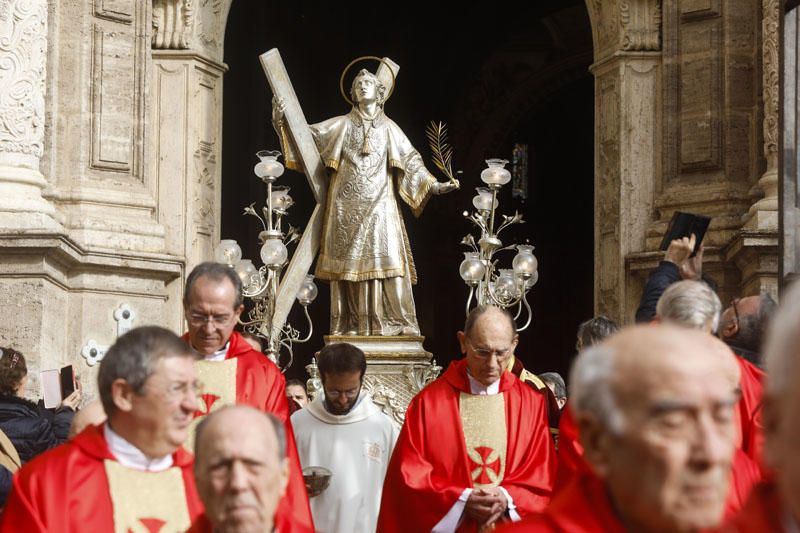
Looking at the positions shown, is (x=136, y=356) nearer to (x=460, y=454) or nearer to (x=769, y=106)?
(x=460, y=454)

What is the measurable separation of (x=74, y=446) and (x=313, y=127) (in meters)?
8.30

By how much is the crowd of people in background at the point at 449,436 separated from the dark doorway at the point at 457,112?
10392mm

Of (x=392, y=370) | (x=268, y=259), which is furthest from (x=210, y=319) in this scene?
(x=392, y=370)

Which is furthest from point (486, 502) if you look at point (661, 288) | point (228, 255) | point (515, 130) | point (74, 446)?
point (515, 130)

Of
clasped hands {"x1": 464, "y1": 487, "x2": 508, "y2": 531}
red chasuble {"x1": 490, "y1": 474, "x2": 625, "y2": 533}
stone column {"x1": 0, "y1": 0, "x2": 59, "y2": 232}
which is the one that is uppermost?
stone column {"x1": 0, "y1": 0, "x2": 59, "y2": 232}

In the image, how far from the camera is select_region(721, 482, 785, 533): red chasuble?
105 inches

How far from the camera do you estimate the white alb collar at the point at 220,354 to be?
6254mm

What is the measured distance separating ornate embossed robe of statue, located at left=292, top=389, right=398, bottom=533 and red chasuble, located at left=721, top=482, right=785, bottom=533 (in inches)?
218

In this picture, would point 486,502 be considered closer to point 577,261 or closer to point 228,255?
point 228,255

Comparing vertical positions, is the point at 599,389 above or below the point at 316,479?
above

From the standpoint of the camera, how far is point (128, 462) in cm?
439

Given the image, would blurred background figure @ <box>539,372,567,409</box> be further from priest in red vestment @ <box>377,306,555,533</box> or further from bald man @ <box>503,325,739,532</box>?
bald man @ <box>503,325,739,532</box>

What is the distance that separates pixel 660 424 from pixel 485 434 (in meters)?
4.81

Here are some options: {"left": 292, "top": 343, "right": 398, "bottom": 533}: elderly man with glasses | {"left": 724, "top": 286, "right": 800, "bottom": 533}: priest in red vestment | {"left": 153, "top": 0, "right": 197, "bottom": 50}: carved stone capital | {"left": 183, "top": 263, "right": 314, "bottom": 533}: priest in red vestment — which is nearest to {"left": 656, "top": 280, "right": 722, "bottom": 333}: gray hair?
{"left": 183, "top": 263, "right": 314, "bottom": 533}: priest in red vestment
